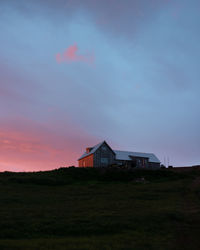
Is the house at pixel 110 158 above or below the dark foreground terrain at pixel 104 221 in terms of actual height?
above

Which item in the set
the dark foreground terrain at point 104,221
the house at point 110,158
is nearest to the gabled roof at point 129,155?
the house at point 110,158

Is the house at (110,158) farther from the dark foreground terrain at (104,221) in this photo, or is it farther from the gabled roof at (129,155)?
the dark foreground terrain at (104,221)

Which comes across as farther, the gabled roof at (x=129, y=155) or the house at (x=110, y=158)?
the gabled roof at (x=129, y=155)

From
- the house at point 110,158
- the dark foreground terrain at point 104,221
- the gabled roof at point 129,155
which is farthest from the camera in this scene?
the gabled roof at point 129,155

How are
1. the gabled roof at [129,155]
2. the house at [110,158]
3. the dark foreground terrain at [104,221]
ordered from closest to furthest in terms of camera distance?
the dark foreground terrain at [104,221] < the house at [110,158] < the gabled roof at [129,155]

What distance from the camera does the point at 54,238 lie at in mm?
15375

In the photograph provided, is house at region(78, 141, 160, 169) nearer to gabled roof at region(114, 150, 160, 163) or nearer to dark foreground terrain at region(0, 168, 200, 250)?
gabled roof at region(114, 150, 160, 163)

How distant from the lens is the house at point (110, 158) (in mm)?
64562

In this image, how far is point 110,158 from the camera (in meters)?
66.1

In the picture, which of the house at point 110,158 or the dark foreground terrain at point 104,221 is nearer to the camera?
the dark foreground terrain at point 104,221

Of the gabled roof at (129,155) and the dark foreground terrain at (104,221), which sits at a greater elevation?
the gabled roof at (129,155)

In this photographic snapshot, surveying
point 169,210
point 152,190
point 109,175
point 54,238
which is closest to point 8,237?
point 54,238

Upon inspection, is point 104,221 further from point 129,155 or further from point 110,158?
point 129,155

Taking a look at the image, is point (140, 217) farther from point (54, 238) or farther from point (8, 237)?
→ point (8, 237)
